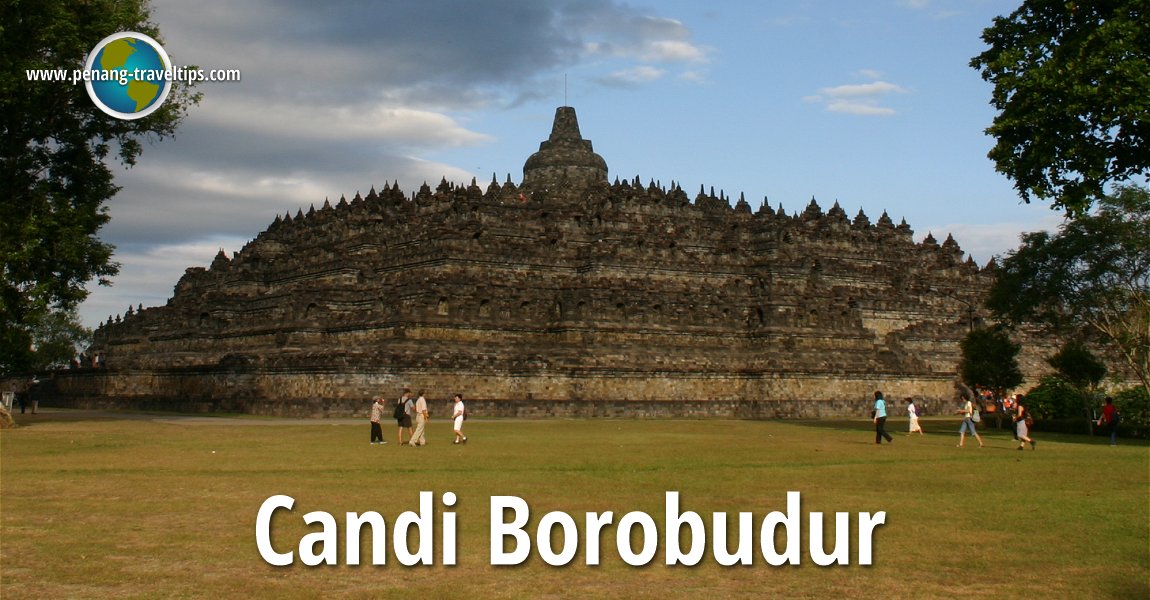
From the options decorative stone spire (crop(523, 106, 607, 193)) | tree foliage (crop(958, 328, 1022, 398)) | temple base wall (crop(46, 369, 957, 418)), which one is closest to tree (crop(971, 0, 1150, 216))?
tree foliage (crop(958, 328, 1022, 398))

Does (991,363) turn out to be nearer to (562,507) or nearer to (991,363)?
(991,363)

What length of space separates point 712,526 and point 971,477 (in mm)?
10288

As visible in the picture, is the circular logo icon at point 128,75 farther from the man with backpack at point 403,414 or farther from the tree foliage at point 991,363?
the tree foliage at point 991,363

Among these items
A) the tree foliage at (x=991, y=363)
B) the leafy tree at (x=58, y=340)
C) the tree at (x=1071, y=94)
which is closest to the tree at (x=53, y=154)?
the tree at (x=1071, y=94)

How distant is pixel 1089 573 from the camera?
13672 mm

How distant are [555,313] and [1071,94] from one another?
106 feet

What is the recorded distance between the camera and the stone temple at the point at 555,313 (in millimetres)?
54719

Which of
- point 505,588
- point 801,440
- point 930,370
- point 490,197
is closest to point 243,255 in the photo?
point 490,197

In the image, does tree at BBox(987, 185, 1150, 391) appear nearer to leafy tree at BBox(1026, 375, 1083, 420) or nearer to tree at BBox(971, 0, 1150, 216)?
leafy tree at BBox(1026, 375, 1083, 420)

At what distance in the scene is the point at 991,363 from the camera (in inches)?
2067

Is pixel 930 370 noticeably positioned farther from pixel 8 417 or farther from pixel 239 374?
pixel 8 417

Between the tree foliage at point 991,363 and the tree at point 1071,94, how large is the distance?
1973 centimetres

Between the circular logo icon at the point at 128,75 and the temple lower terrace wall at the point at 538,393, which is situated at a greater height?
the circular logo icon at the point at 128,75

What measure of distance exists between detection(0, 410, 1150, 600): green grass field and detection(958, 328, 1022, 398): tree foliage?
16504 mm
